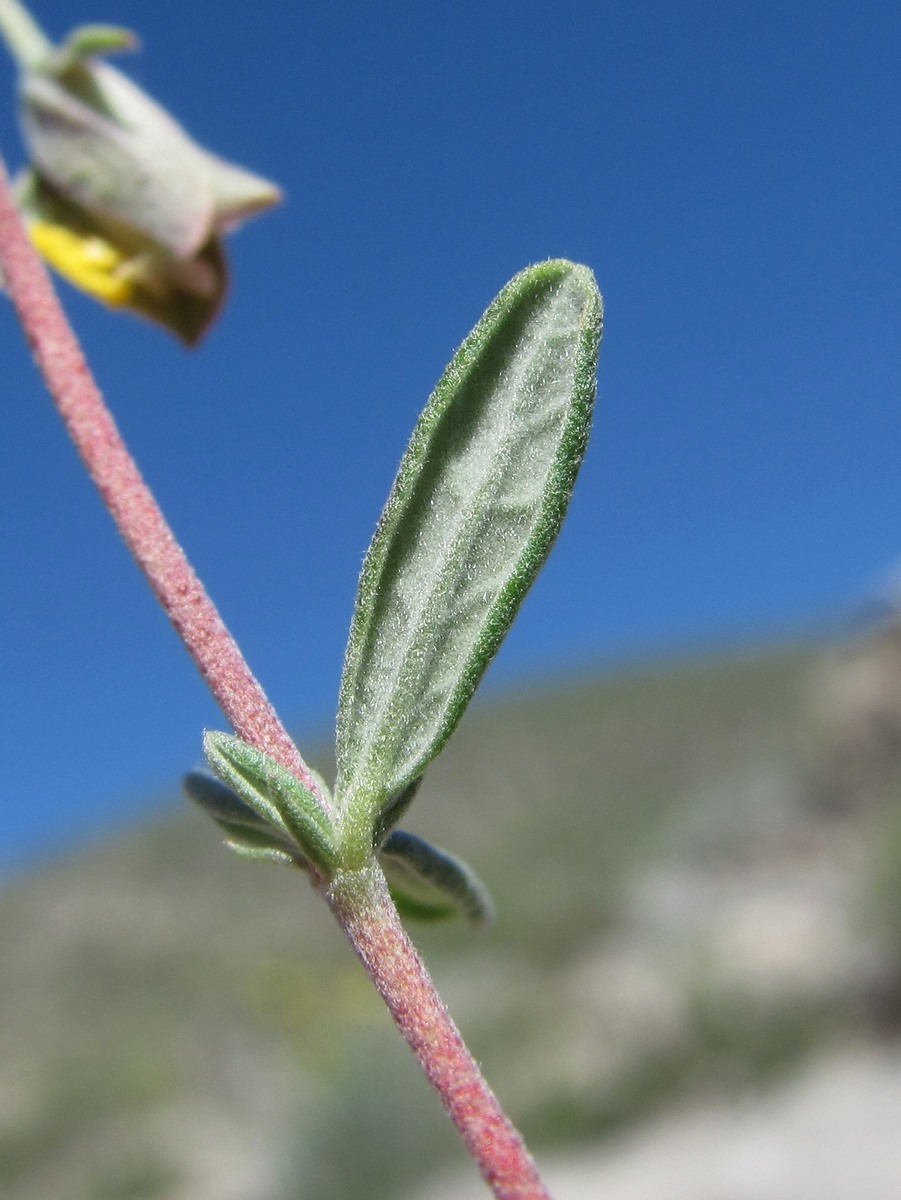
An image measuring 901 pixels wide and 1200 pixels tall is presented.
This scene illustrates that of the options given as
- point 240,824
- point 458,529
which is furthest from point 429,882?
point 458,529

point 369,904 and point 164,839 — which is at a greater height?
point 164,839

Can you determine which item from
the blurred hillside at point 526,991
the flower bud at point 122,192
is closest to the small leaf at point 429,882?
the flower bud at point 122,192

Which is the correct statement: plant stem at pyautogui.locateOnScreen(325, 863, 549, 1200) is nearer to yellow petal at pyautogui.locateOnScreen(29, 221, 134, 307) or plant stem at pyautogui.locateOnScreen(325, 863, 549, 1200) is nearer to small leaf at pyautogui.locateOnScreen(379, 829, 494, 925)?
small leaf at pyautogui.locateOnScreen(379, 829, 494, 925)

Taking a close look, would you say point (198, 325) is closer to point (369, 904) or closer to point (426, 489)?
point (426, 489)

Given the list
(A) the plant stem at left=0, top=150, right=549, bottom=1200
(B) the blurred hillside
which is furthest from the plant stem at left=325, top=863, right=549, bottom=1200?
(B) the blurred hillside

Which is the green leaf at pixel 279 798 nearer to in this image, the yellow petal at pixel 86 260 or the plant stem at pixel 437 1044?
the plant stem at pixel 437 1044

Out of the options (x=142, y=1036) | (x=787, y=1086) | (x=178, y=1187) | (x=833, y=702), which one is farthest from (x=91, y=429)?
(x=142, y=1036)

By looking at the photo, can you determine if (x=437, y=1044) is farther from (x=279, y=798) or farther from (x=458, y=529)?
(x=458, y=529)
